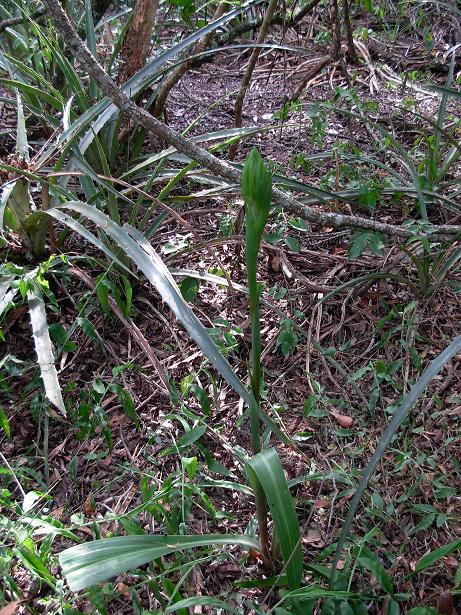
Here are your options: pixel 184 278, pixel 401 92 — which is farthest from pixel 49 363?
pixel 401 92

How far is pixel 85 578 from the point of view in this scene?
0.74 metres

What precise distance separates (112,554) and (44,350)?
22.3 inches

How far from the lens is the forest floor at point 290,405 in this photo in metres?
1.07

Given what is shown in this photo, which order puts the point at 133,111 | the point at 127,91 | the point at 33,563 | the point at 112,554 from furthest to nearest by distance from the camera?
the point at 127,91
the point at 133,111
the point at 33,563
the point at 112,554

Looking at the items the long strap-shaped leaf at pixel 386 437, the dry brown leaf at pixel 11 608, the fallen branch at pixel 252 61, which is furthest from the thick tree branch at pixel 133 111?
the dry brown leaf at pixel 11 608

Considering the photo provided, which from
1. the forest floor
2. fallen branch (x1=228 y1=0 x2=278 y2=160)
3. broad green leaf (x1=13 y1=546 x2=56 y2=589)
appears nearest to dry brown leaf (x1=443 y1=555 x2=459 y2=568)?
the forest floor

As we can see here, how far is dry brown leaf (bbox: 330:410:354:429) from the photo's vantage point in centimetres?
126

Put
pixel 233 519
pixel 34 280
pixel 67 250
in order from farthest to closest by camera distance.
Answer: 1. pixel 67 250
2. pixel 34 280
3. pixel 233 519

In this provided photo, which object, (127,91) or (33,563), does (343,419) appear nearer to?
(33,563)

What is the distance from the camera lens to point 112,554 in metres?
0.80

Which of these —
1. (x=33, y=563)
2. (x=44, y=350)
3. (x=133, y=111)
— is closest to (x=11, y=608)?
(x=33, y=563)

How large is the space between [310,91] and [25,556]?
2.07 meters

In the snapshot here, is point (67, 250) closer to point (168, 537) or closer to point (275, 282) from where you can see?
point (275, 282)

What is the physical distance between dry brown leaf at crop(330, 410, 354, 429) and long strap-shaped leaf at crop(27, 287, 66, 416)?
0.58m
